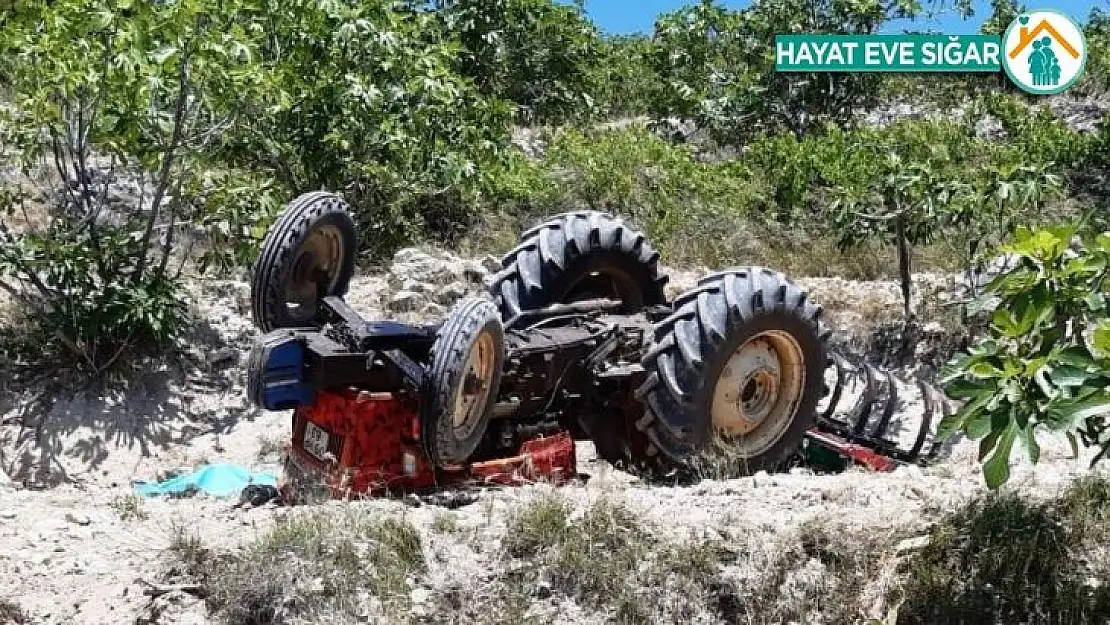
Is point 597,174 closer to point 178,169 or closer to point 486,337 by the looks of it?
point 178,169

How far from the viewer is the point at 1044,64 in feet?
54.5

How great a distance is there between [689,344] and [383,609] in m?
2.27

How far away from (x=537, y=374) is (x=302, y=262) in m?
1.19

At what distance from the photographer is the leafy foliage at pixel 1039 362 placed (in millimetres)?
3807

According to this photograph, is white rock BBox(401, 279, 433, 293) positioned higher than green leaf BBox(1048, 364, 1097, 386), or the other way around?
white rock BBox(401, 279, 433, 293)

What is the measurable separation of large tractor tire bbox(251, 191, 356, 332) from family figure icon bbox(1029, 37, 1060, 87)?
40.4ft

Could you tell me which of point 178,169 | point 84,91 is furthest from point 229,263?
point 84,91

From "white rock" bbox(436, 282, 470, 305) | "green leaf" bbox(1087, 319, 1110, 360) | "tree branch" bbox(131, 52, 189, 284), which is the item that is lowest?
"green leaf" bbox(1087, 319, 1110, 360)

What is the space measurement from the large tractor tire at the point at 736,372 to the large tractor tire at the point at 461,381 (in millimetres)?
998

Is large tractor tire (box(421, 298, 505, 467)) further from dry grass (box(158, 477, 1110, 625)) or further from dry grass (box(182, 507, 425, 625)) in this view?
dry grass (box(182, 507, 425, 625))

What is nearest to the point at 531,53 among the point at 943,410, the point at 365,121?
the point at 365,121

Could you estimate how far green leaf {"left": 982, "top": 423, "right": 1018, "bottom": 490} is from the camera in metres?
3.79

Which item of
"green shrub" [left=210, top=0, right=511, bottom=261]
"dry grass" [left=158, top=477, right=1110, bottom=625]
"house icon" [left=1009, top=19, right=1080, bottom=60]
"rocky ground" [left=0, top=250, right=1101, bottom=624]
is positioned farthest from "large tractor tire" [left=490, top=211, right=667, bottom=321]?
"house icon" [left=1009, top=19, right=1080, bottom=60]

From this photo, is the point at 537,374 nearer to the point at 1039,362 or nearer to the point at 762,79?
the point at 1039,362
